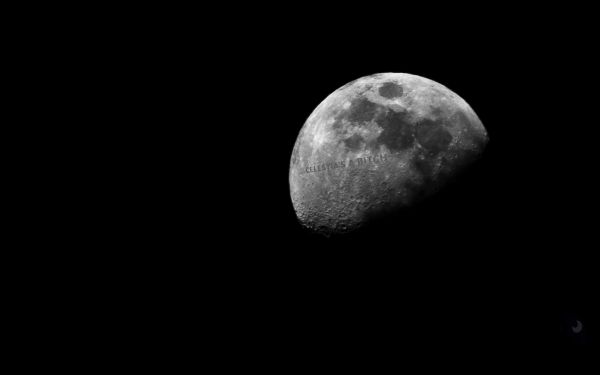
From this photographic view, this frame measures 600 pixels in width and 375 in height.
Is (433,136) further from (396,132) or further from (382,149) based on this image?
(382,149)

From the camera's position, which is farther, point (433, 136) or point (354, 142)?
point (354, 142)

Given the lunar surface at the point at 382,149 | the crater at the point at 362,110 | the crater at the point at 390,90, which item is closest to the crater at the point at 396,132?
the lunar surface at the point at 382,149

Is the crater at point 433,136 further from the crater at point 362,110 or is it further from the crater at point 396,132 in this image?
the crater at point 362,110

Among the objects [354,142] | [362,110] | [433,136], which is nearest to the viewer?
[433,136]

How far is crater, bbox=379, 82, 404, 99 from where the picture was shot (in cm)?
339

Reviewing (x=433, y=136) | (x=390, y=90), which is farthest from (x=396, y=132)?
(x=390, y=90)

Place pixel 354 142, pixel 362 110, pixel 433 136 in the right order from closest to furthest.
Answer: pixel 433 136 < pixel 354 142 < pixel 362 110

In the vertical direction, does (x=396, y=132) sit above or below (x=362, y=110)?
below

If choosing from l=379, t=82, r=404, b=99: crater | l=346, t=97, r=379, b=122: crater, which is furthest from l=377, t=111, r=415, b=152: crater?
l=379, t=82, r=404, b=99: crater

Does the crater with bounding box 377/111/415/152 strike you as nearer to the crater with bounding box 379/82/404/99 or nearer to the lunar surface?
the lunar surface

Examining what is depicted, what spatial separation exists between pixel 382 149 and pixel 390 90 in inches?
23.7

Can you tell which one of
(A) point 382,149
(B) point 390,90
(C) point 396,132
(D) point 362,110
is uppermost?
(B) point 390,90

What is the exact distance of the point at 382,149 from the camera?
10.4 feet

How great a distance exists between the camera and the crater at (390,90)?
3.39 m
